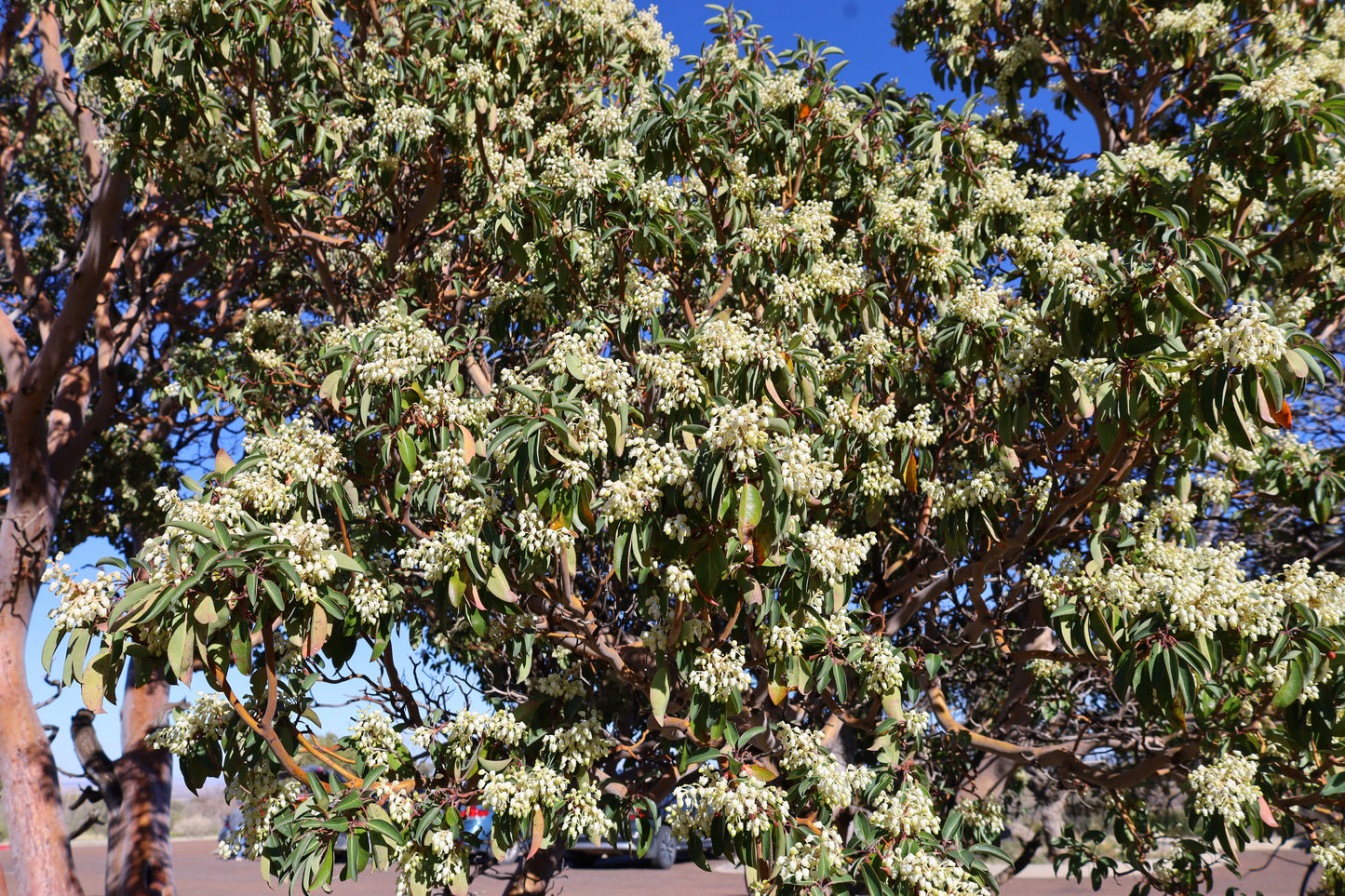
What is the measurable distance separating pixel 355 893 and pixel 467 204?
13409 millimetres

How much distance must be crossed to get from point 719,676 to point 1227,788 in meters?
2.38

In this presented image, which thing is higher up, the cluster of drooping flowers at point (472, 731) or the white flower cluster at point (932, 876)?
the cluster of drooping flowers at point (472, 731)

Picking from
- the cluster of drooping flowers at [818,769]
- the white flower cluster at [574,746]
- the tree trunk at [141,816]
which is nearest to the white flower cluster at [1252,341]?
the cluster of drooping flowers at [818,769]

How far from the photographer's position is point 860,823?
369cm

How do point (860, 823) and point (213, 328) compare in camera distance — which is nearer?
point (860, 823)

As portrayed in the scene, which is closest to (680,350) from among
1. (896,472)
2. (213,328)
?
(896,472)

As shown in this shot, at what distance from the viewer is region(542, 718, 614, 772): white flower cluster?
3807 mm

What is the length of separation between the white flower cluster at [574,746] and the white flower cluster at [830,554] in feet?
4.29

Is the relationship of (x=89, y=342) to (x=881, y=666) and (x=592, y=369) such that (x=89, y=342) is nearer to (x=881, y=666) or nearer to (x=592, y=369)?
(x=592, y=369)

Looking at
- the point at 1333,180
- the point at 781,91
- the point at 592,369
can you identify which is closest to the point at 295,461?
the point at 592,369

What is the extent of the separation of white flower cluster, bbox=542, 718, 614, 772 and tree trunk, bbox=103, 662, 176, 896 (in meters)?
5.38

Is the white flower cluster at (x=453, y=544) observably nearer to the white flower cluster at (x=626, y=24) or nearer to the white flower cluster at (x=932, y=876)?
the white flower cluster at (x=932, y=876)

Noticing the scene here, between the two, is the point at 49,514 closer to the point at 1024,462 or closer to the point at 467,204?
the point at 467,204

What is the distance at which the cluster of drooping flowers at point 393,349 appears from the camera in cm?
376
